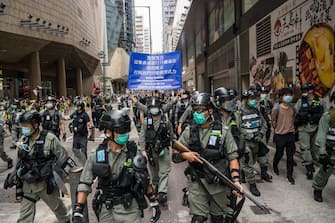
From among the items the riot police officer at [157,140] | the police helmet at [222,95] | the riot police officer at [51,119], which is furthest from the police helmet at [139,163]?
the riot police officer at [51,119]

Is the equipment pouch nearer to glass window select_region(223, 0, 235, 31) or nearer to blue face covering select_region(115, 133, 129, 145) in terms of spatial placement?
blue face covering select_region(115, 133, 129, 145)

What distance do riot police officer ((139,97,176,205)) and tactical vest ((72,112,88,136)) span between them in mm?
2326

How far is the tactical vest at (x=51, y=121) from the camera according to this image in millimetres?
7316

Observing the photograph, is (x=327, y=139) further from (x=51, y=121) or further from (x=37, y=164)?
(x=51, y=121)

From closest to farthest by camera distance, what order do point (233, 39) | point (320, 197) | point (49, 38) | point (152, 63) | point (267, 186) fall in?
point (320, 197)
point (267, 186)
point (152, 63)
point (233, 39)
point (49, 38)

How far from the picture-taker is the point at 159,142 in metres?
5.20

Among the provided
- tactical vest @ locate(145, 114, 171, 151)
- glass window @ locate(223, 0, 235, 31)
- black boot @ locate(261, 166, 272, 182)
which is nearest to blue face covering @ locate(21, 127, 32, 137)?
tactical vest @ locate(145, 114, 171, 151)

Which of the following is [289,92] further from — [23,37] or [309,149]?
[23,37]

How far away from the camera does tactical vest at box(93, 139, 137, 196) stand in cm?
266

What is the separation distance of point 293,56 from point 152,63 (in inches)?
170

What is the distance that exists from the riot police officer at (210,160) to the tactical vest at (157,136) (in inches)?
71.0

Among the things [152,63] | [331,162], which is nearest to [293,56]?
[152,63]

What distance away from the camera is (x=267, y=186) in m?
5.72

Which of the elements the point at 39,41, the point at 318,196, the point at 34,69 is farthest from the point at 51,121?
the point at 34,69
